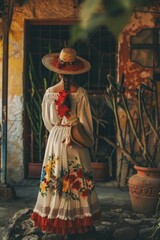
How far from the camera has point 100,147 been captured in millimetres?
8250

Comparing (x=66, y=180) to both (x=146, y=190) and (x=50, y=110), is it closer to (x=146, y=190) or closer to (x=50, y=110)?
(x=50, y=110)

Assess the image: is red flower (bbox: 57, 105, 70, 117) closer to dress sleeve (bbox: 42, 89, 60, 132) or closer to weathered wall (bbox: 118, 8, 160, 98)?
dress sleeve (bbox: 42, 89, 60, 132)

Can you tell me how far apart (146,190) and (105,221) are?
77cm

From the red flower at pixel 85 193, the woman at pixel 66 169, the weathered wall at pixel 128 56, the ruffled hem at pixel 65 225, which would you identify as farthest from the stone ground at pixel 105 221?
the weathered wall at pixel 128 56

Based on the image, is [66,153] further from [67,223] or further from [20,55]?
[20,55]

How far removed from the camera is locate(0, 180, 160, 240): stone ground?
4934mm

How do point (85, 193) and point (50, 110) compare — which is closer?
point (85, 193)

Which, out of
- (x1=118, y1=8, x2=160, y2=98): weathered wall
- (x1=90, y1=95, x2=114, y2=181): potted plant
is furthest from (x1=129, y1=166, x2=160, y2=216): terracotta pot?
(x1=118, y1=8, x2=160, y2=98): weathered wall

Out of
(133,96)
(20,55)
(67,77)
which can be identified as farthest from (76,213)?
(20,55)

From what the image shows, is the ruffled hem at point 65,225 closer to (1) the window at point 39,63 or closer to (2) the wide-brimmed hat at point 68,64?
(2) the wide-brimmed hat at point 68,64

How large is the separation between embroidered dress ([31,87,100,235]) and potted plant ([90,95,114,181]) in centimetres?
324

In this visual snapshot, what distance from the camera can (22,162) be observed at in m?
7.98

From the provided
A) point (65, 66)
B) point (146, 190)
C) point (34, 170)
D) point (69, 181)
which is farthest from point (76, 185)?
point (34, 170)

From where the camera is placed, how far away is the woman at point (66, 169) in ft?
15.0
